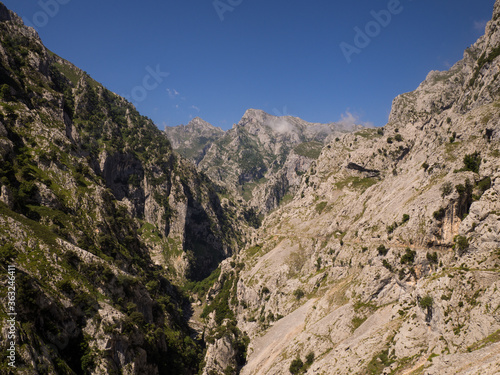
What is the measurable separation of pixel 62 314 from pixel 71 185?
207 feet

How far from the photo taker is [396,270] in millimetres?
Result: 79188

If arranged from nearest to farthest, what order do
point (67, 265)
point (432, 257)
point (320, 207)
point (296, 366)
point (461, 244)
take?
point (461, 244)
point (432, 257)
point (296, 366)
point (67, 265)
point (320, 207)

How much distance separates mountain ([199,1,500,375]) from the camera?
4628 centimetres

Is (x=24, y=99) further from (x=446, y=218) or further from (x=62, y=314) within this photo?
(x=446, y=218)

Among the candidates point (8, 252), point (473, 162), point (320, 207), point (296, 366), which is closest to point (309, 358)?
point (296, 366)

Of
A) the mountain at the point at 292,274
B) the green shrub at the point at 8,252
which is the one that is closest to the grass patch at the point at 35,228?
the mountain at the point at 292,274

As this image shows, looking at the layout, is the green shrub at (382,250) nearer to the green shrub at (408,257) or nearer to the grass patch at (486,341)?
the green shrub at (408,257)

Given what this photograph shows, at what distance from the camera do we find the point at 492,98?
113 metres

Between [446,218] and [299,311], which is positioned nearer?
[446,218]

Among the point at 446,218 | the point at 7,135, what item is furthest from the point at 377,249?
the point at 7,135

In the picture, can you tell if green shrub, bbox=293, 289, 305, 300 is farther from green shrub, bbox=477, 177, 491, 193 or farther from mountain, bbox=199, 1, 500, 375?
green shrub, bbox=477, 177, 491, 193

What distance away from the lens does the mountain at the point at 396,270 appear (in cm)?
4628

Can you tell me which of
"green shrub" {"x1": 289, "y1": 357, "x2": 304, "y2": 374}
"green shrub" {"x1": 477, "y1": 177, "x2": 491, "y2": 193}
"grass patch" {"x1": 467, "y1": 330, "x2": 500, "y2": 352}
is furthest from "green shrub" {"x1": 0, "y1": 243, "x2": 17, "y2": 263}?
"green shrub" {"x1": 477, "y1": 177, "x2": 491, "y2": 193}

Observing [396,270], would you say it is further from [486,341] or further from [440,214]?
[486,341]
